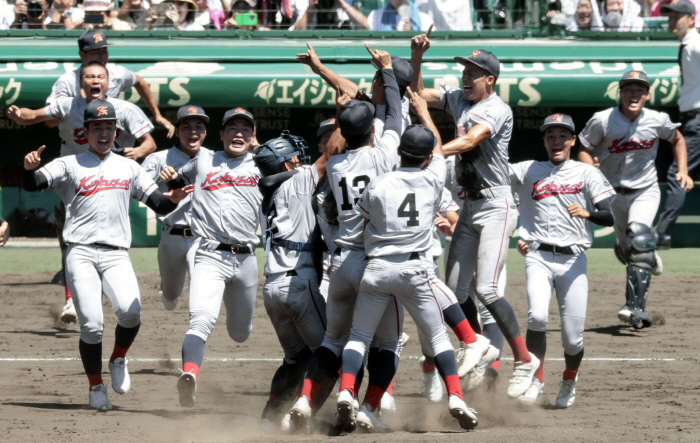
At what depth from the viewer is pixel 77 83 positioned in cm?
816

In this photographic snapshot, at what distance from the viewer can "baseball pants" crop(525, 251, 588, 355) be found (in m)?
6.02

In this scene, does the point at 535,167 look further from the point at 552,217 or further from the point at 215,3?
the point at 215,3

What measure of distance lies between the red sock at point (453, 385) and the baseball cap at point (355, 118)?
1387 millimetres

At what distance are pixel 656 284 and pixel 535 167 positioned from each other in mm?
4904

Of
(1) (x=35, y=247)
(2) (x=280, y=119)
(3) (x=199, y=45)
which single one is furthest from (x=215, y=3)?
(1) (x=35, y=247)

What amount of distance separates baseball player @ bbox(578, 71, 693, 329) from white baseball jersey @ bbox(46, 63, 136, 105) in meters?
4.14

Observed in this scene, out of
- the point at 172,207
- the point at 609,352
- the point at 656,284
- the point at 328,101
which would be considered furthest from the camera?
the point at 328,101

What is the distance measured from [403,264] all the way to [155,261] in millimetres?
7466

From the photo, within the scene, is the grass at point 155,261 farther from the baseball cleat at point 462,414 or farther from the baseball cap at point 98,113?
the baseball cleat at point 462,414

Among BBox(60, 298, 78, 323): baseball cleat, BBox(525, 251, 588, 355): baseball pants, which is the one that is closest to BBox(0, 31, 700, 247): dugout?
BBox(60, 298, 78, 323): baseball cleat

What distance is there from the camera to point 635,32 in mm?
13742

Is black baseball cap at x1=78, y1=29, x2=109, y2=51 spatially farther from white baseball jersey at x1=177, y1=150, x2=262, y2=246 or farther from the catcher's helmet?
the catcher's helmet

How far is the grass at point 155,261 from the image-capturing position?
1159 centimetres

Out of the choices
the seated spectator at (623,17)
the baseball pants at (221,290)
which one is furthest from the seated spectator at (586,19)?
the baseball pants at (221,290)
